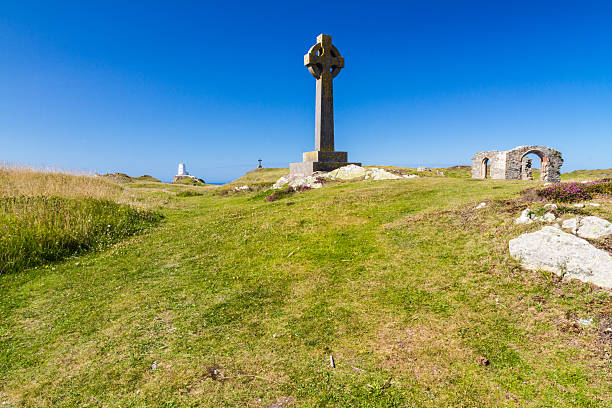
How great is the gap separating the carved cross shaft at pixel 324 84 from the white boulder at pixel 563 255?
2255 cm

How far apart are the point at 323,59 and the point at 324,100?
3815 millimetres

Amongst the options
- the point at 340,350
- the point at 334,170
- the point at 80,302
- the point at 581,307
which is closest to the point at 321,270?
the point at 340,350

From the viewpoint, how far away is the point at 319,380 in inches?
205

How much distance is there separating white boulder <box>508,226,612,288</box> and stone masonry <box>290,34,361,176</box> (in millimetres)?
21480

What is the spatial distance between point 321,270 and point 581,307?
18.7ft

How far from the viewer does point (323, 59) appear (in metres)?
29.6

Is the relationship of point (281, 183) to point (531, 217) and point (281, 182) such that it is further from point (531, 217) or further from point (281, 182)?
point (531, 217)

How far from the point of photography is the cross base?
28.4 m

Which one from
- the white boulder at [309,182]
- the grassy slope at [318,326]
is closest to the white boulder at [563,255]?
the grassy slope at [318,326]

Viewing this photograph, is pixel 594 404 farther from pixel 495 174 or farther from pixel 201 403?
Result: pixel 495 174

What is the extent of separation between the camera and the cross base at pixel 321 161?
2836 centimetres

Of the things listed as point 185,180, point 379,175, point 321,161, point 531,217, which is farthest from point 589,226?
point 185,180

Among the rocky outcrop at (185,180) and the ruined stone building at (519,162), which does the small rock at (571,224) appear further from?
the rocky outcrop at (185,180)

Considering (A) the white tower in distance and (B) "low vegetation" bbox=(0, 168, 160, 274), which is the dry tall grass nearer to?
(B) "low vegetation" bbox=(0, 168, 160, 274)
